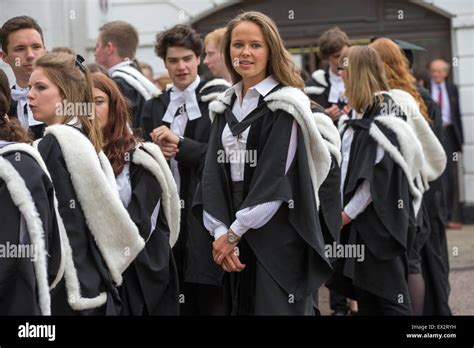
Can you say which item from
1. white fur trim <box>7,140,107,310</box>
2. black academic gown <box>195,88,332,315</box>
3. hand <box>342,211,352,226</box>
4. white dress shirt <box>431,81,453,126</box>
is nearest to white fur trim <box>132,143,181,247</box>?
black academic gown <box>195,88,332,315</box>

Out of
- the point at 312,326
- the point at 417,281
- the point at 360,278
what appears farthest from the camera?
the point at 417,281

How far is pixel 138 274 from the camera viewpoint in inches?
226

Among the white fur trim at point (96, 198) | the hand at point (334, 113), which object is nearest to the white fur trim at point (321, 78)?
the hand at point (334, 113)

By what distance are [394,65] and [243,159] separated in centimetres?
262

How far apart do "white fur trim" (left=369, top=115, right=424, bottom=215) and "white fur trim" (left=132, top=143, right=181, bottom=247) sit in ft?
5.54

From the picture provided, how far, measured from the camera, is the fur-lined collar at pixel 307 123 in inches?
213

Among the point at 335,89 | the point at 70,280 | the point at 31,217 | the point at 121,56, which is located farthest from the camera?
the point at 335,89

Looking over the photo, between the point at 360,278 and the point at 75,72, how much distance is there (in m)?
2.65

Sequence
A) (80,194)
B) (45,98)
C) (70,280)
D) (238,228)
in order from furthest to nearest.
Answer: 1. (238,228)
2. (45,98)
3. (80,194)
4. (70,280)

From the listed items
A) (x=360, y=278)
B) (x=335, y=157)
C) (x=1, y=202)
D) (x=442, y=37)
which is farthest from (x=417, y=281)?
(x=442, y=37)

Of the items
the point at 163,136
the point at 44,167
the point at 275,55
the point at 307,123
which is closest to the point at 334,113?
the point at 163,136

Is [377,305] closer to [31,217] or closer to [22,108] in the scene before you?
[22,108]

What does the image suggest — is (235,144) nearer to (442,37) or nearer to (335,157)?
(335,157)

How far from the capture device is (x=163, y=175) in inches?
233
